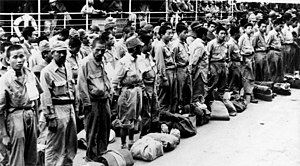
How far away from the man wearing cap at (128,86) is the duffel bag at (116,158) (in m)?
0.79

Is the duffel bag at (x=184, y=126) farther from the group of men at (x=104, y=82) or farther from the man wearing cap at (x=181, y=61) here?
the man wearing cap at (x=181, y=61)

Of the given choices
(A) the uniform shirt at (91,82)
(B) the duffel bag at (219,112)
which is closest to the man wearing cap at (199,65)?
(B) the duffel bag at (219,112)

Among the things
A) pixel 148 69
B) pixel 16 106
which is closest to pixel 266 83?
pixel 148 69

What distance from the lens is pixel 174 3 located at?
69.0 feet

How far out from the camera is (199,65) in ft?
37.9

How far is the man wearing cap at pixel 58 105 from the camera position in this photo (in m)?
6.77

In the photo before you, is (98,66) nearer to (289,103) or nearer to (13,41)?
(13,41)

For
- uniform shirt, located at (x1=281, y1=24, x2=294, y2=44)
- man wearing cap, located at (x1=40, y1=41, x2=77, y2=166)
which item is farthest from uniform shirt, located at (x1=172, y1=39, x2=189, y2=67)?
uniform shirt, located at (x1=281, y1=24, x2=294, y2=44)

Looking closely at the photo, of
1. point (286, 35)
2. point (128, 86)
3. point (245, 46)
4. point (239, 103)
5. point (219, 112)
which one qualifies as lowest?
Answer: point (219, 112)

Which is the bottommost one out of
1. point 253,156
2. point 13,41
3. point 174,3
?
point 253,156

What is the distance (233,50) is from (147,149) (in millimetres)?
5618

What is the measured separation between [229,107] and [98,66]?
5.40 metres

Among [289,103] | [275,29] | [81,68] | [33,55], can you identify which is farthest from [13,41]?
[275,29]

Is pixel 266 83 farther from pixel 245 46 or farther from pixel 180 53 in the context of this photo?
pixel 180 53
